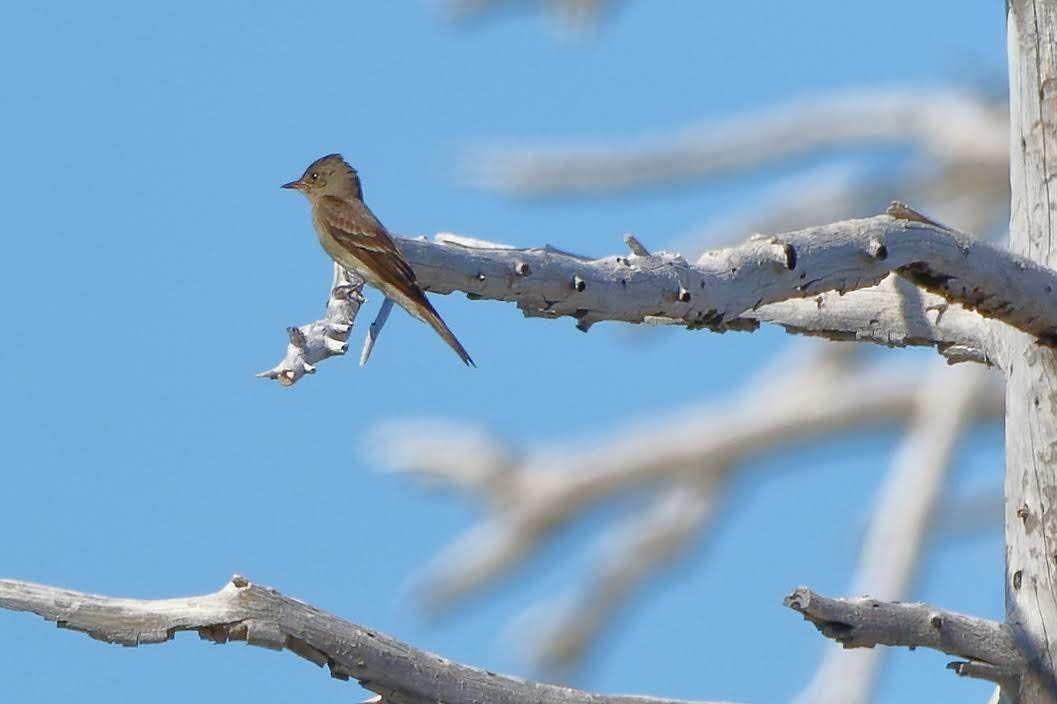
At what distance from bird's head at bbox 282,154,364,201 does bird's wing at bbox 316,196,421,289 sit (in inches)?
7.0

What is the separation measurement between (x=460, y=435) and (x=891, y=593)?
219 inches

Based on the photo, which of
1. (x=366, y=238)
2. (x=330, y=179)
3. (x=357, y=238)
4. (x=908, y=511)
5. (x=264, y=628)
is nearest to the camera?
(x=264, y=628)

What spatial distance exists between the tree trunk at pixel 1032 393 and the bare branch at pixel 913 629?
107mm

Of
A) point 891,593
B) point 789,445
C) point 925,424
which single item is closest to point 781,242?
point 891,593

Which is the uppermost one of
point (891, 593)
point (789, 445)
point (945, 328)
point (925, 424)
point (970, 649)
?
point (789, 445)

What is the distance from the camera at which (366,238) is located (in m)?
4.55

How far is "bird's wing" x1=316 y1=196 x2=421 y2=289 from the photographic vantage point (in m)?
4.14

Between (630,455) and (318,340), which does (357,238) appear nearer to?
(318,340)

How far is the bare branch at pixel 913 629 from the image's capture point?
376 cm

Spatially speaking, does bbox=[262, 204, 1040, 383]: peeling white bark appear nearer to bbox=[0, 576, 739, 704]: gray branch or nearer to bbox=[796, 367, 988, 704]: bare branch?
bbox=[0, 576, 739, 704]: gray branch

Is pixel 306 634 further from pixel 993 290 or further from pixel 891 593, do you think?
pixel 891 593

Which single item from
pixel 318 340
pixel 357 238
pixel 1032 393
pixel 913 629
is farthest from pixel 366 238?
pixel 1032 393

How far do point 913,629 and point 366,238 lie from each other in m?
1.70

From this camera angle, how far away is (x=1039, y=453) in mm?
4566
